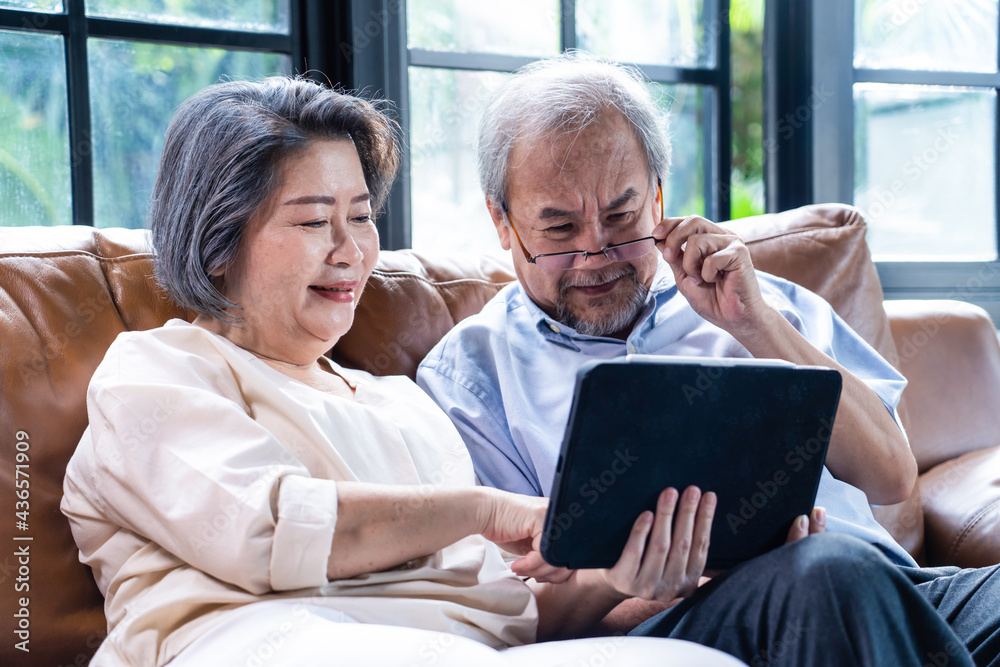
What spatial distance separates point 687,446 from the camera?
918 mm

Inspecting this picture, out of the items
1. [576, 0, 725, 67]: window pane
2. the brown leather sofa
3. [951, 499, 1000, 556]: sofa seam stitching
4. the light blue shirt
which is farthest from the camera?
[576, 0, 725, 67]: window pane

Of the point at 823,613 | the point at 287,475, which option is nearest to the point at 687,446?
the point at 823,613

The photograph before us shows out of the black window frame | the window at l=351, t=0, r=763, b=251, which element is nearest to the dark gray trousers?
the window at l=351, t=0, r=763, b=251

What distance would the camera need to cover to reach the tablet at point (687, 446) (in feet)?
2.88

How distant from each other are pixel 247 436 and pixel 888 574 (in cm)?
74

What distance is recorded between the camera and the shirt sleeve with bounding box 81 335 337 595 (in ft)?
3.06

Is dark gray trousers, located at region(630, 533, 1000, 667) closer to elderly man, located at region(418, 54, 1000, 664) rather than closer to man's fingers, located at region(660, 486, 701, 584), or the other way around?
man's fingers, located at region(660, 486, 701, 584)

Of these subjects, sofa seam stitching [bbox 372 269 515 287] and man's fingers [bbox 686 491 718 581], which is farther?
sofa seam stitching [bbox 372 269 515 287]

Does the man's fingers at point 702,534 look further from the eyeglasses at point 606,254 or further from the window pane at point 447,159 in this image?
the window pane at point 447,159

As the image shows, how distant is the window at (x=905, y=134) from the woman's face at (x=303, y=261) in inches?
73.2

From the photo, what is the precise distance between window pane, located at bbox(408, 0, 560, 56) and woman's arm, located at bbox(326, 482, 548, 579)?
164 cm

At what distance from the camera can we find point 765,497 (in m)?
0.98

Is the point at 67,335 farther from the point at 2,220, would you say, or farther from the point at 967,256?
the point at 967,256

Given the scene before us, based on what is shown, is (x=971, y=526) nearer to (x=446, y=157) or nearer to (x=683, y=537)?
(x=683, y=537)
